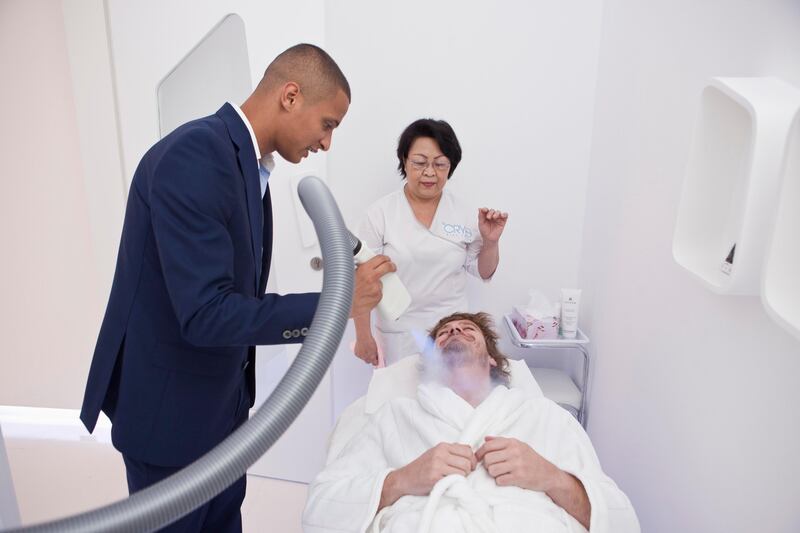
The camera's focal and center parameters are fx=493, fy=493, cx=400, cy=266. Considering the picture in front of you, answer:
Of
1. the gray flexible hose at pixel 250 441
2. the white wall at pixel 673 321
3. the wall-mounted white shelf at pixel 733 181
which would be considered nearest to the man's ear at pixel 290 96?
the gray flexible hose at pixel 250 441

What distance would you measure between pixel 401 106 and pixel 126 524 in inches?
69.0

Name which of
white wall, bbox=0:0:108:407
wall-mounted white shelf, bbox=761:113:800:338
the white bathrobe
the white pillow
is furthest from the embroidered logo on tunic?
white wall, bbox=0:0:108:407

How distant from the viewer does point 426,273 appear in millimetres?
1903

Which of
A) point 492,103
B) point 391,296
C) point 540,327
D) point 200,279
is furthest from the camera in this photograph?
point 492,103

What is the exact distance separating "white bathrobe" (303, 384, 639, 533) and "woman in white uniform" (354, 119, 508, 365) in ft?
1.78

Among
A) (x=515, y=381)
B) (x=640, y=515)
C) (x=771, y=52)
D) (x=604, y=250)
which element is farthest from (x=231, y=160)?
(x=640, y=515)

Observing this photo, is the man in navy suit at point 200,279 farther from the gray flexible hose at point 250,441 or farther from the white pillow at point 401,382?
the white pillow at point 401,382

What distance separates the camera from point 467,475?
1.13 m

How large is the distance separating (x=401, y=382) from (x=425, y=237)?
0.55m

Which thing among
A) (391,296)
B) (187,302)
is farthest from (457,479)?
(187,302)

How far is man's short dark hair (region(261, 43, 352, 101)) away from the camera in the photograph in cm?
101

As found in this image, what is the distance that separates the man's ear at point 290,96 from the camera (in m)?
1.00

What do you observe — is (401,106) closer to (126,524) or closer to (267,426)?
(267,426)

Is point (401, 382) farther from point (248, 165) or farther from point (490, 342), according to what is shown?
point (248, 165)
